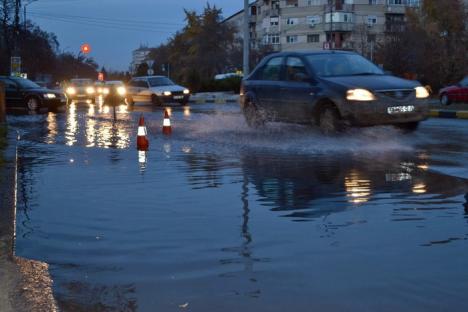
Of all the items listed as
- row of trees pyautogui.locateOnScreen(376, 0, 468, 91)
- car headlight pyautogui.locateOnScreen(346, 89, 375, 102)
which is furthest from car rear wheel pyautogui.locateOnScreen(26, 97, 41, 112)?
car headlight pyautogui.locateOnScreen(346, 89, 375, 102)

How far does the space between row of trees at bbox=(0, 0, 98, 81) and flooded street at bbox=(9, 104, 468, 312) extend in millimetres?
43394

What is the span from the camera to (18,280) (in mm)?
4391

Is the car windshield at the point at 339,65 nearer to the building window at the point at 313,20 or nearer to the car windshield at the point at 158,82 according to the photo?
the car windshield at the point at 158,82

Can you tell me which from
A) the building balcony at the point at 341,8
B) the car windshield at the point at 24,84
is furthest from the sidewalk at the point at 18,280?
the building balcony at the point at 341,8

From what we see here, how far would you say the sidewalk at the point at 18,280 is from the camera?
12.9 ft

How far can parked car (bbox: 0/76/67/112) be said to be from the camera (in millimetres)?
29250

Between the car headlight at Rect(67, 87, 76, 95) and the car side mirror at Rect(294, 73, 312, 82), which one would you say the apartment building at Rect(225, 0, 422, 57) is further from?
the car side mirror at Rect(294, 73, 312, 82)

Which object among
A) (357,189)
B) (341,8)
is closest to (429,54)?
(357,189)

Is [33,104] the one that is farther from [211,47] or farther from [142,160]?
[211,47]

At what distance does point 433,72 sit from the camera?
4175 centimetres

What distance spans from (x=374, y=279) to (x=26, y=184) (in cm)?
524

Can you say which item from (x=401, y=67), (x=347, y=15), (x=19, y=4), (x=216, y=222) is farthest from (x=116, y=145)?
(x=347, y=15)

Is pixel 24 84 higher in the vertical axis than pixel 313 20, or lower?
lower

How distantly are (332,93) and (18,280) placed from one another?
8.99 meters
